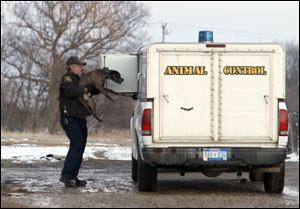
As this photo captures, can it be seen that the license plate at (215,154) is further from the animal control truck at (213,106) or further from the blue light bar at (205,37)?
the blue light bar at (205,37)

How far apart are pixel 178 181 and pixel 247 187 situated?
1427 millimetres

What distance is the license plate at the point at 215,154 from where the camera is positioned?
384 inches

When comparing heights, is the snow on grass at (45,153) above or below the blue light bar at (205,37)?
below

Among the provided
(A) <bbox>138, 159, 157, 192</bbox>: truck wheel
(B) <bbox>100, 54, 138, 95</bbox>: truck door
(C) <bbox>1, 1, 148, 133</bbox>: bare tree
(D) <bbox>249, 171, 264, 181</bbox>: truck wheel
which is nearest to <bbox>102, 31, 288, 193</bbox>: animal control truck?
(A) <bbox>138, 159, 157, 192</bbox>: truck wheel

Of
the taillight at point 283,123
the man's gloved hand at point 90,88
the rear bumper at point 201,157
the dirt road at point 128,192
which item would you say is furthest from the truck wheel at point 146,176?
the taillight at point 283,123

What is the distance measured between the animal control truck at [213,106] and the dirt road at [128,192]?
54 centimetres

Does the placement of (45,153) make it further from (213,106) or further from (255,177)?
(213,106)

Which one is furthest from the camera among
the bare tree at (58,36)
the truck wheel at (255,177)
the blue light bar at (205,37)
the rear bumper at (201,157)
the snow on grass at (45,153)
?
the bare tree at (58,36)

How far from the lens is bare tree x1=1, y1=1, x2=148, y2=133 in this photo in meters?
42.8

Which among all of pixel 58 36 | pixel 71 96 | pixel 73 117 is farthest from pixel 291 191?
pixel 58 36

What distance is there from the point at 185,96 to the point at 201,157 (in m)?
0.90

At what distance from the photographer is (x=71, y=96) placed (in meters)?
10.5

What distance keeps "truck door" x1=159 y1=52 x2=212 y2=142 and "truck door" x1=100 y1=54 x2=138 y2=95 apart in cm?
149

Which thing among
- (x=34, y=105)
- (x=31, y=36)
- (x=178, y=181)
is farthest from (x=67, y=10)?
(x=178, y=181)
